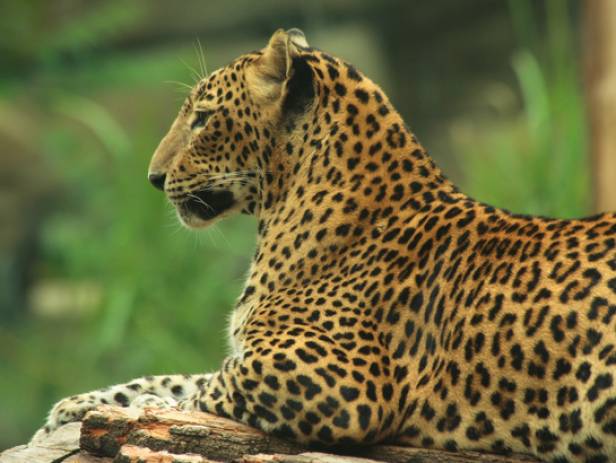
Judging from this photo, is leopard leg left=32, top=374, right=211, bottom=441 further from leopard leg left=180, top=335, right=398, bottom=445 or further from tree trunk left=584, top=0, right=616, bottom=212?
tree trunk left=584, top=0, right=616, bottom=212

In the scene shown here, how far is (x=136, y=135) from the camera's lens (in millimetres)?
20328

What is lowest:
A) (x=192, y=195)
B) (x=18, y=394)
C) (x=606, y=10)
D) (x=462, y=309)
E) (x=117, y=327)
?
(x=18, y=394)

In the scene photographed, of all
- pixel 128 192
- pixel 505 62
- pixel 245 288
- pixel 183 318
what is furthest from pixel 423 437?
pixel 505 62

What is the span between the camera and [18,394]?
69.3 feet

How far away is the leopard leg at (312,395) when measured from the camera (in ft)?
19.3

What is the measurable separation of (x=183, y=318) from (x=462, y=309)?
12490 mm

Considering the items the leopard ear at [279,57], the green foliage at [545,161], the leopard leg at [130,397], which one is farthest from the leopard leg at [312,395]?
the green foliage at [545,161]

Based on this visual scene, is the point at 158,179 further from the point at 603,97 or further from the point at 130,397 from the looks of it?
the point at 603,97

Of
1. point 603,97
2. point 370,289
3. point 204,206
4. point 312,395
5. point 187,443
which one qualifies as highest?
point 603,97

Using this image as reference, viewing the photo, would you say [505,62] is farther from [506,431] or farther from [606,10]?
[506,431]

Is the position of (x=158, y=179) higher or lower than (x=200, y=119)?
lower

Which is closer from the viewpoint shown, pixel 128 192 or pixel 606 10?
pixel 606 10

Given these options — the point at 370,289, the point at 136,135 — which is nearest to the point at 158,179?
the point at 370,289

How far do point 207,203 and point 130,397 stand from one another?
1.31 m
